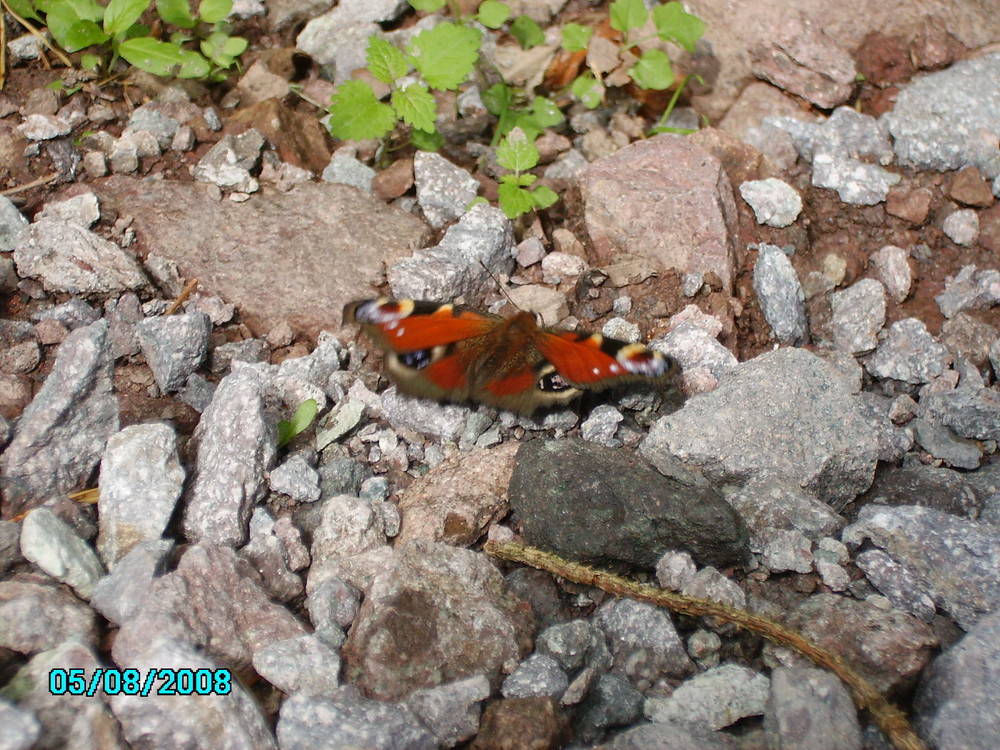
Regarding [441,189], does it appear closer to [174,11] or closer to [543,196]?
[543,196]

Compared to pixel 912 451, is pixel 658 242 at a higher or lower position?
higher

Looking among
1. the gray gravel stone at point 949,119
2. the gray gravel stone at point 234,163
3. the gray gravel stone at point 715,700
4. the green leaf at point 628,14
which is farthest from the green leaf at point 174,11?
the gray gravel stone at point 715,700

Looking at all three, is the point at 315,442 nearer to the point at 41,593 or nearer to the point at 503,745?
the point at 41,593

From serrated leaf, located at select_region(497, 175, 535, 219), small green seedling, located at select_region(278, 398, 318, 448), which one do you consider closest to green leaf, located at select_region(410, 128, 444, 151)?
serrated leaf, located at select_region(497, 175, 535, 219)

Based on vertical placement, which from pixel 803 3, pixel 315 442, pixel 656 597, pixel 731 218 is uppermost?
pixel 803 3

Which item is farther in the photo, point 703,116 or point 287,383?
point 703,116

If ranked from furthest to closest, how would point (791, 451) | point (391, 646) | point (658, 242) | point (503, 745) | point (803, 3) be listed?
point (803, 3)
point (658, 242)
point (791, 451)
point (391, 646)
point (503, 745)

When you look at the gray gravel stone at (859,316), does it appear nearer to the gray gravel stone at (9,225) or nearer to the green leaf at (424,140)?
the green leaf at (424,140)

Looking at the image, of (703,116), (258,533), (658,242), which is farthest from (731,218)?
(258,533)

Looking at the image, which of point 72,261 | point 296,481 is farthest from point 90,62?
point 296,481
